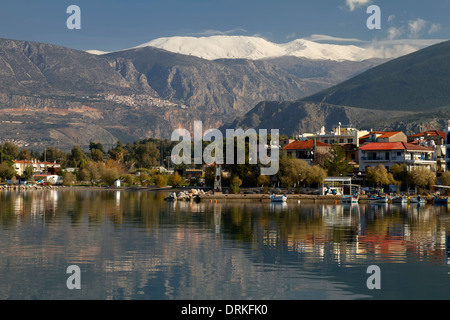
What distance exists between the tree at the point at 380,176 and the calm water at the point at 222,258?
4947cm

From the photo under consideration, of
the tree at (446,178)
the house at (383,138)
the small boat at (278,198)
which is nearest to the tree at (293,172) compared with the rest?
the small boat at (278,198)

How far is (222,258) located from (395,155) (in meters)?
93.5

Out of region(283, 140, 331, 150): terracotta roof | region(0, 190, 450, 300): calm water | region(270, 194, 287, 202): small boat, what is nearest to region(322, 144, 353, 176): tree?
region(283, 140, 331, 150): terracotta roof

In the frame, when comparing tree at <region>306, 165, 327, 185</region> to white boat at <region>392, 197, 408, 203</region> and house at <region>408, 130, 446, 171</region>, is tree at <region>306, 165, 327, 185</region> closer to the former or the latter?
white boat at <region>392, 197, 408, 203</region>

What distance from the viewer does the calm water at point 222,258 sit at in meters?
32.8

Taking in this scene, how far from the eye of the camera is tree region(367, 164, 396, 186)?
120312 mm

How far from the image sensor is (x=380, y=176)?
120 m

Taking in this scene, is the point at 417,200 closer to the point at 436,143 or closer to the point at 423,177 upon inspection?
the point at 423,177

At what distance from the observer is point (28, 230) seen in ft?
189

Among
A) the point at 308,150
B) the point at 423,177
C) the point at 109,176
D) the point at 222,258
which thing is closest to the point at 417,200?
the point at 423,177

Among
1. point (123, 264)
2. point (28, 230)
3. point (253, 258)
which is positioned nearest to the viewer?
point (123, 264)
